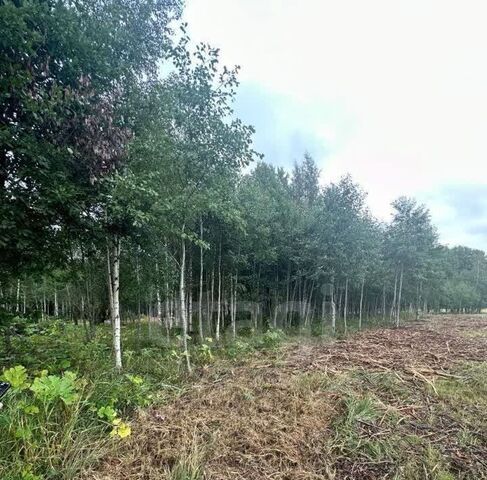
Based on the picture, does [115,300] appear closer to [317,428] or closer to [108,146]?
[108,146]

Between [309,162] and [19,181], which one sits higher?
[309,162]

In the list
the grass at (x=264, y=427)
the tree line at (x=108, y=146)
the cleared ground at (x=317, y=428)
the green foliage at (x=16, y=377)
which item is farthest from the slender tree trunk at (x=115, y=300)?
the green foliage at (x=16, y=377)

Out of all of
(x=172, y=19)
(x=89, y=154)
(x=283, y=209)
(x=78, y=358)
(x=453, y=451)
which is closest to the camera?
(x=453, y=451)

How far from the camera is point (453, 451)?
9.29 ft

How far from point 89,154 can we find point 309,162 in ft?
80.6

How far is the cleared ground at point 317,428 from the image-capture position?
104 inches

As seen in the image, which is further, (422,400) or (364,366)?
(364,366)

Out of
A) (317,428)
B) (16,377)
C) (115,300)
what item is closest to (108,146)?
(16,377)

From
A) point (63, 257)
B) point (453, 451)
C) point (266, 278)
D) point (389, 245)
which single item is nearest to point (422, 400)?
point (453, 451)

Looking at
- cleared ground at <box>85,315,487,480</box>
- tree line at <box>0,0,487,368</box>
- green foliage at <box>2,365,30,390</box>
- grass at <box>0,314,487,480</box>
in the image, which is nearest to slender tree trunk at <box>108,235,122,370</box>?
tree line at <box>0,0,487,368</box>

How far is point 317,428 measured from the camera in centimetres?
319

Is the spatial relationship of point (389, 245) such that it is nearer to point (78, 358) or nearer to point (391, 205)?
point (391, 205)

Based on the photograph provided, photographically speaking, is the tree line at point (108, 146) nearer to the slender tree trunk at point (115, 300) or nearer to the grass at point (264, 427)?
the slender tree trunk at point (115, 300)

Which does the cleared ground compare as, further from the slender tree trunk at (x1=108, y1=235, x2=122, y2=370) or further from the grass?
the slender tree trunk at (x1=108, y1=235, x2=122, y2=370)
